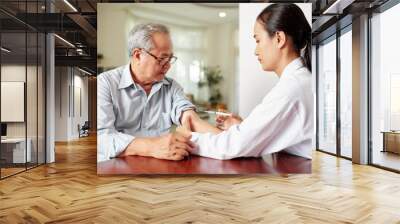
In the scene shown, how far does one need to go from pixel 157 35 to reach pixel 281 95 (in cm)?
190

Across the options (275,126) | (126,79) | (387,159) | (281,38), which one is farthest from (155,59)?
(387,159)

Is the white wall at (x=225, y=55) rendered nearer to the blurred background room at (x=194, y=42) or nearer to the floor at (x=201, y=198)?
the blurred background room at (x=194, y=42)

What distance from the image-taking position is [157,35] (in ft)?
18.4

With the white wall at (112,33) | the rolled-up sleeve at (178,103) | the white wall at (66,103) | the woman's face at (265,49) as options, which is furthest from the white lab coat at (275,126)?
the white wall at (66,103)

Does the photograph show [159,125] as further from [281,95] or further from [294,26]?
[294,26]

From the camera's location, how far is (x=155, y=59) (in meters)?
5.57

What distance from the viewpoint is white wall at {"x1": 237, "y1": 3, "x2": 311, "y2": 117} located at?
554 cm

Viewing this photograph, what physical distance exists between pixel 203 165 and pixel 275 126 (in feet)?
3.65

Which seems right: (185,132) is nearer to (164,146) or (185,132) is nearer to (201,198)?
(164,146)

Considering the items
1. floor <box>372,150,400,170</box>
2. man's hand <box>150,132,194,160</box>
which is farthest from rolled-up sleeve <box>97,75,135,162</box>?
floor <box>372,150,400,170</box>

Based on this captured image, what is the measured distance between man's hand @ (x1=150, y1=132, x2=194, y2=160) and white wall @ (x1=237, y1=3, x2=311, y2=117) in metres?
0.86

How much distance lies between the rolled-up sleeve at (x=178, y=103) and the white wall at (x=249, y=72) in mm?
728

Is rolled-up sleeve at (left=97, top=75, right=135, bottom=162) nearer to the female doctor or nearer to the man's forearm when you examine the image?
the man's forearm

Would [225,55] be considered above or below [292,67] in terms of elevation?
above
